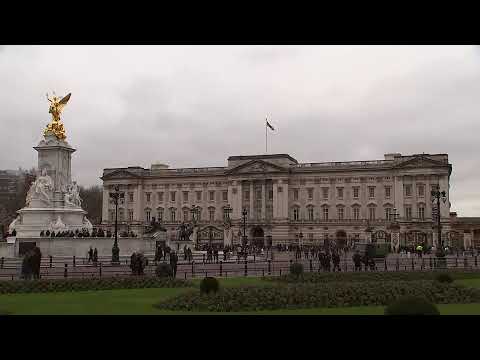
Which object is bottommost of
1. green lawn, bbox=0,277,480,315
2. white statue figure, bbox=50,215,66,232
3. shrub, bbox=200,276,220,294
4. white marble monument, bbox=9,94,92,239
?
green lawn, bbox=0,277,480,315

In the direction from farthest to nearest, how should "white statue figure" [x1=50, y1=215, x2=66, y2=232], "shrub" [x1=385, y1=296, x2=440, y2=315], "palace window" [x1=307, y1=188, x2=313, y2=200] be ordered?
"palace window" [x1=307, y1=188, x2=313, y2=200] → "white statue figure" [x1=50, y1=215, x2=66, y2=232] → "shrub" [x1=385, y1=296, x2=440, y2=315]

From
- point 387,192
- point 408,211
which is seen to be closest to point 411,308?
point 408,211

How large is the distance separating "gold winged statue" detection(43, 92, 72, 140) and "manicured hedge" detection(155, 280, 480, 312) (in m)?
34.6

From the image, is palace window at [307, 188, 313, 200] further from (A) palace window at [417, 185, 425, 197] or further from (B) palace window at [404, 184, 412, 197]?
(A) palace window at [417, 185, 425, 197]

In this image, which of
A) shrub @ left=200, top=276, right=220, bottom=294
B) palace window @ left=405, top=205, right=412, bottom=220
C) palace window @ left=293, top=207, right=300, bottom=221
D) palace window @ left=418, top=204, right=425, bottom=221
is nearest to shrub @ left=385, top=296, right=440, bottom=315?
shrub @ left=200, top=276, right=220, bottom=294

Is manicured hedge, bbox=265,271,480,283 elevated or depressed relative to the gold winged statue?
depressed

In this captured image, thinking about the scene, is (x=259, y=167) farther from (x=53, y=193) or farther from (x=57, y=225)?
(x=57, y=225)

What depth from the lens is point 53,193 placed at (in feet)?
154

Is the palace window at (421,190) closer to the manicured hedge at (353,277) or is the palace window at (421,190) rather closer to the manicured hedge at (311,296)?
the manicured hedge at (353,277)

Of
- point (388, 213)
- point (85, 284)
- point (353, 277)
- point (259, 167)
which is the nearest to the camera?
point (85, 284)

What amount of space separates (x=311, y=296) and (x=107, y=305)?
232 inches

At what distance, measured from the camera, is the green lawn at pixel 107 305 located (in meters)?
15.8

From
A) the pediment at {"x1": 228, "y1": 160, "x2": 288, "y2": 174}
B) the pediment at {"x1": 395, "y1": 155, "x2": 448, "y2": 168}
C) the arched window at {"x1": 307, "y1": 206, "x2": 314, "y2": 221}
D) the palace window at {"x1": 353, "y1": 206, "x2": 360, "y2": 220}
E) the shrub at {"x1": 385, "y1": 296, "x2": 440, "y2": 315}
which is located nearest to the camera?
the shrub at {"x1": 385, "y1": 296, "x2": 440, "y2": 315}

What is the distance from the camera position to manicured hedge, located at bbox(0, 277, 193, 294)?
21.0 meters
